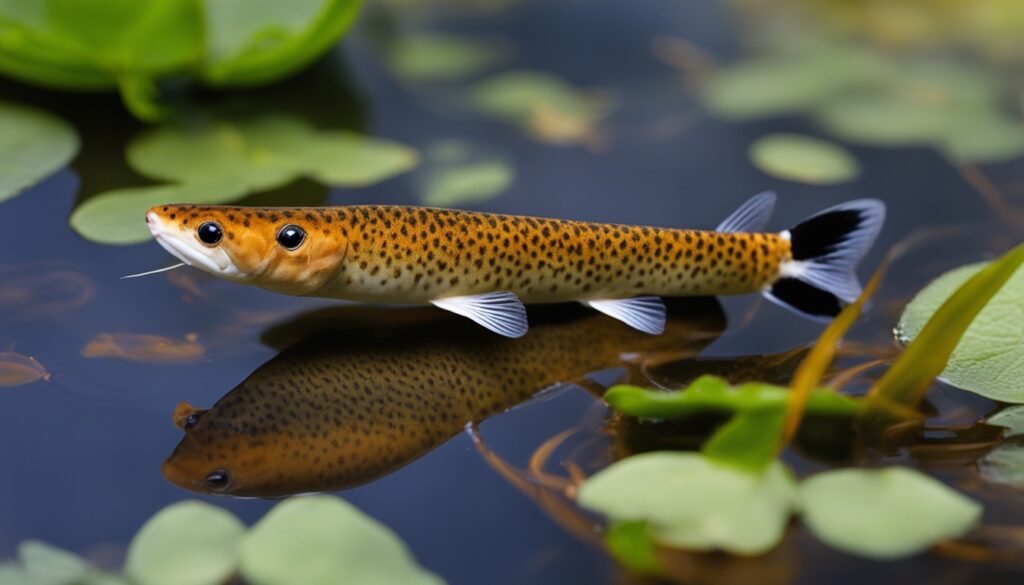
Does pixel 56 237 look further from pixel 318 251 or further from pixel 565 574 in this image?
pixel 565 574

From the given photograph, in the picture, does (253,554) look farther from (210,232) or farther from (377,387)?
(210,232)

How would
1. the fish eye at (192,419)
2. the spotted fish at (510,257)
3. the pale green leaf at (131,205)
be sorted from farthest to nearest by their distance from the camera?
the pale green leaf at (131,205) < the spotted fish at (510,257) < the fish eye at (192,419)

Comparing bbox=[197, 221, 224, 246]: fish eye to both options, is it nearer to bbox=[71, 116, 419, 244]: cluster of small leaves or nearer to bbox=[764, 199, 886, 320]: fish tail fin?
bbox=[71, 116, 419, 244]: cluster of small leaves

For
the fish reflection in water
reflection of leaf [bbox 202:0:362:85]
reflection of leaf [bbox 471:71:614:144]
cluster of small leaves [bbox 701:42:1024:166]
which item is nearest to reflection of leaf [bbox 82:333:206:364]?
the fish reflection in water

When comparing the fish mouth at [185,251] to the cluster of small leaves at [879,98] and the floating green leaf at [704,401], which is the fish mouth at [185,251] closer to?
the floating green leaf at [704,401]

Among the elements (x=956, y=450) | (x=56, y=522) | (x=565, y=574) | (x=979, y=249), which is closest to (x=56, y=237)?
(x=56, y=522)

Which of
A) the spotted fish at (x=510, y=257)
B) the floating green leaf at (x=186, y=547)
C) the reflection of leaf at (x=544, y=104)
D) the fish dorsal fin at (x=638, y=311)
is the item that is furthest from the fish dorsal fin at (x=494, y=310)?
the reflection of leaf at (x=544, y=104)

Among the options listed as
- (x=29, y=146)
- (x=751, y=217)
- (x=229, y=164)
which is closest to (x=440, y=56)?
(x=229, y=164)
